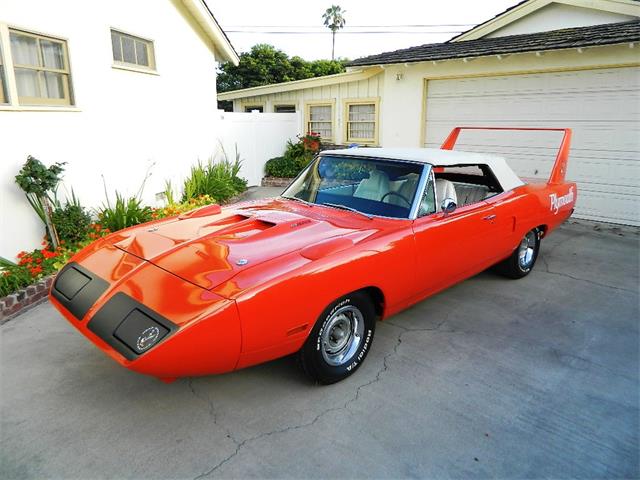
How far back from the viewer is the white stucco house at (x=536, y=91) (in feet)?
25.4

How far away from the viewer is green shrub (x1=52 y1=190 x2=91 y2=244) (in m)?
5.72

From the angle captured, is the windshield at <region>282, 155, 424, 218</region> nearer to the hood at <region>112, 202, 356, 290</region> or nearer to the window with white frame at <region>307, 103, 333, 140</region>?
the hood at <region>112, 202, 356, 290</region>

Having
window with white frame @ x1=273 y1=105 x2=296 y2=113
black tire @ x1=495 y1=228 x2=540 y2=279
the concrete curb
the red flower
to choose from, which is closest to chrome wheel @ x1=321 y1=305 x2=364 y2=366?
black tire @ x1=495 y1=228 x2=540 y2=279

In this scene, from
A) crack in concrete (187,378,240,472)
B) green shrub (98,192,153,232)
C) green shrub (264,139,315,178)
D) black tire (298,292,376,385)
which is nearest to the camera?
crack in concrete (187,378,240,472)

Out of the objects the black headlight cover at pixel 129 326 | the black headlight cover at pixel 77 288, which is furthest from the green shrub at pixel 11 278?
the black headlight cover at pixel 129 326

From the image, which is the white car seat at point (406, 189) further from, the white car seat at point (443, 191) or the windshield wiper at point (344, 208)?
the white car seat at point (443, 191)

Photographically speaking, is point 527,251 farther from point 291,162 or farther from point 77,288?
point 291,162

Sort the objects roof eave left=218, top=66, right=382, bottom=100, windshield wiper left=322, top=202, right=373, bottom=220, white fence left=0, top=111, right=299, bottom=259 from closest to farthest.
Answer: windshield wiper left=322, top=202, right=373, bottom=220 → white fence left=0, top=111, right=299, bottom=259 → roof eave left=218, top=66, right=382, bottom=100

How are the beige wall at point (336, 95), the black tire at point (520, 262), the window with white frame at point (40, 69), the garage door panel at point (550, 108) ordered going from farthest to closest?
1. the beige wall at point (336, 95)
2. the garage door panel at point (550, 108)
3. the window with white frame at point (40, 69)
4. the black tire at point (520, 262)

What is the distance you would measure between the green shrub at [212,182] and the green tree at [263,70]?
1959cm

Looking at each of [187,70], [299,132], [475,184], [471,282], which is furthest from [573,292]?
[299,132]

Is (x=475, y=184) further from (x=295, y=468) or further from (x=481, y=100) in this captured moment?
(x=481, y=100)

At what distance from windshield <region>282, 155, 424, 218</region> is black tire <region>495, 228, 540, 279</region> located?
1964mm

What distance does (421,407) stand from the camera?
9.92 ft
